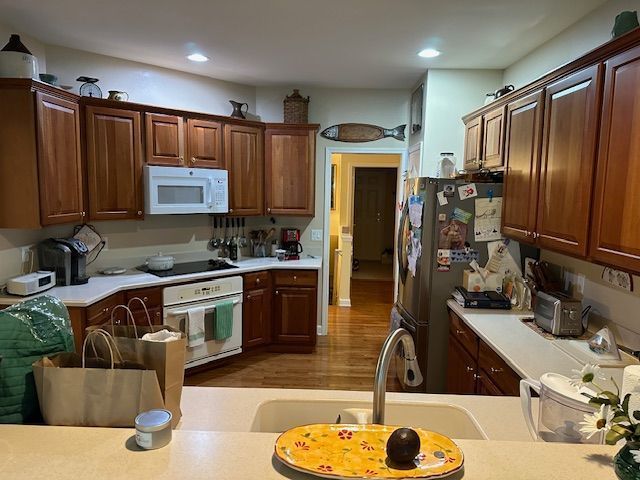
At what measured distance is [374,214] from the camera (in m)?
9.60

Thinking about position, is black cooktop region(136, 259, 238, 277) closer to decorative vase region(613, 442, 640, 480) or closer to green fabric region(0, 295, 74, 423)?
green fabric region(0, 295, 74, 423)

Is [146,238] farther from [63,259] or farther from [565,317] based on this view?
[565,317]

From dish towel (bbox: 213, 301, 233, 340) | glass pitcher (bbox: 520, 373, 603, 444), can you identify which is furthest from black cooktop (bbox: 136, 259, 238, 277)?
glass pitcher (bbox: 520, 373, 603, 444)

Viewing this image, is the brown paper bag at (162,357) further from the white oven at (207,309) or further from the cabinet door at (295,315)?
the cabinet door at (295,315)

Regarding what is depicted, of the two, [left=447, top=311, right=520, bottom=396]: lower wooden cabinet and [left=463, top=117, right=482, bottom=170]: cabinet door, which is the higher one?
[left=463, top=117, right=482, bottom=170]: cabinet door

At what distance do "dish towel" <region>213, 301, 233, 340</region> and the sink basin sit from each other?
97.1 inches

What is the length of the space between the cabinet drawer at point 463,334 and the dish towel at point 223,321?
1900mm

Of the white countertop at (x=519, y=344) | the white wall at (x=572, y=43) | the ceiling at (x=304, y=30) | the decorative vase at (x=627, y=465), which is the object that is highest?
the ceiling at (x=304, y=30)

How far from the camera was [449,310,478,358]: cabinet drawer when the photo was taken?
8.30ft

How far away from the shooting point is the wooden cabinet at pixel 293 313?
429cm

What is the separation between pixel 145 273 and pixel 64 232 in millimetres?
688

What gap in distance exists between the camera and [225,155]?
13.6 ft

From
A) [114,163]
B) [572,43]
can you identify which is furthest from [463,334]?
[114,163]

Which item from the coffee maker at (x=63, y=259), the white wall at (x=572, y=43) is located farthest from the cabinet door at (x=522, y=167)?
the coffee maker at (x=63, y=259)
